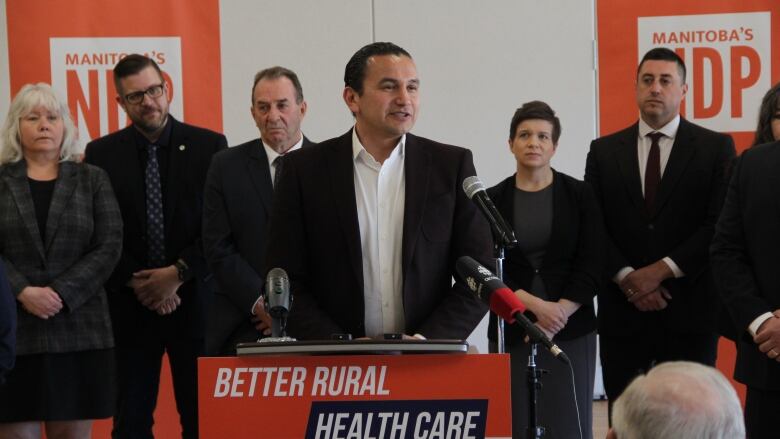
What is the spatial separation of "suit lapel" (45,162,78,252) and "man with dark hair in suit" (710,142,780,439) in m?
2.64

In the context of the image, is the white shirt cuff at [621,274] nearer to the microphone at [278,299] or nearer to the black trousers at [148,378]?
the black trousers at [148,378]

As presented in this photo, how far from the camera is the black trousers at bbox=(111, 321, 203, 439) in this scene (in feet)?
16.4

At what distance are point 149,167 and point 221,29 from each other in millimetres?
1691

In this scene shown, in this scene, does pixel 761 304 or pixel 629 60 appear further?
pixel 629 60

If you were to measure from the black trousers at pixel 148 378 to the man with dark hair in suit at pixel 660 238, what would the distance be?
1.86m

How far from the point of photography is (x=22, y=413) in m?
4.51

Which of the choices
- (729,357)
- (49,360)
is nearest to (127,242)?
(49,360)

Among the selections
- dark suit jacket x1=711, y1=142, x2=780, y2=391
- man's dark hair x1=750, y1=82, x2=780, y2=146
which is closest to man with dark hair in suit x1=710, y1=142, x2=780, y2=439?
dark suit jacket x1=711, y1=142, x2=780, y2=391

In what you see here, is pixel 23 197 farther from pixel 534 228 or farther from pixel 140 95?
pixel 534 228

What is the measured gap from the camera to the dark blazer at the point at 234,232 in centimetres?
451

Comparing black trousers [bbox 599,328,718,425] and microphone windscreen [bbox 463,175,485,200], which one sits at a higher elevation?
microphone windscreen [bbox 463,175,485,200]

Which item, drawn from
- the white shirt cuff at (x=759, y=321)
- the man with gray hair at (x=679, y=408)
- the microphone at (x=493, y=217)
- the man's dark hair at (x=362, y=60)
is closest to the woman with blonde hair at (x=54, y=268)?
the man's dark hair at (x=362, y=60)

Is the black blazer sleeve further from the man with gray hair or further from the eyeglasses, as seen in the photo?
the man with gray hair

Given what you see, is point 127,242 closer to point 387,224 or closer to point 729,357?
point 387,224
